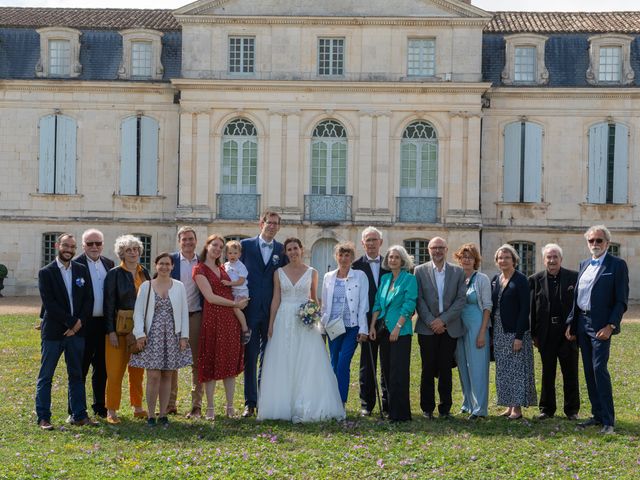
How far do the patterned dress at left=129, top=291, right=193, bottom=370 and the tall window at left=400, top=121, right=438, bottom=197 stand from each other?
18533mm

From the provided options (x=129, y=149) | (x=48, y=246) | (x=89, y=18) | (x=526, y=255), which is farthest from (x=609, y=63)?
(x=48, y=246)

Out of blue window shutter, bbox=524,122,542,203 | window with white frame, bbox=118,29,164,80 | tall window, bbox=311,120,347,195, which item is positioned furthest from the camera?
window with white frame, bbox=118,29,164,80

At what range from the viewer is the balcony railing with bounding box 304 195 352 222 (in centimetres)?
2844

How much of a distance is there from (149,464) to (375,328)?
335 cm

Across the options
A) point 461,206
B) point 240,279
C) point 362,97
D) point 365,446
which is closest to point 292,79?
point 362,97

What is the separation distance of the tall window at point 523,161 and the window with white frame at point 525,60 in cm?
132

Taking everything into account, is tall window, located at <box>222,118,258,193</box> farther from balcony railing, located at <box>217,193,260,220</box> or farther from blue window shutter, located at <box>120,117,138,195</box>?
blue window shutter, located at <box>120,117,138,195</box>

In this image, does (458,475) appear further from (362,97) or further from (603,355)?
(362,97)

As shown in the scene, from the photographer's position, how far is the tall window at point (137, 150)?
29.8 meters

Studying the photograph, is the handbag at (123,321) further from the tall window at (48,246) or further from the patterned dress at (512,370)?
the tall window at (48,246)

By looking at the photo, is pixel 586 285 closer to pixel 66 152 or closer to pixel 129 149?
pixel 129 149

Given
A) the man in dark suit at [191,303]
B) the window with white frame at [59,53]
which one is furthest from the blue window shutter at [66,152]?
the man in dark suit at [191,303]

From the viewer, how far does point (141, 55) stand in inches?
1184

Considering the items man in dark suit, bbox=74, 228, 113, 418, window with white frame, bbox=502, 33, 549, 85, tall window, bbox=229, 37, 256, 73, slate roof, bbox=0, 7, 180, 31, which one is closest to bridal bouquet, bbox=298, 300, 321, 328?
man in dark suit, bbox=74, 228, 113, 418
